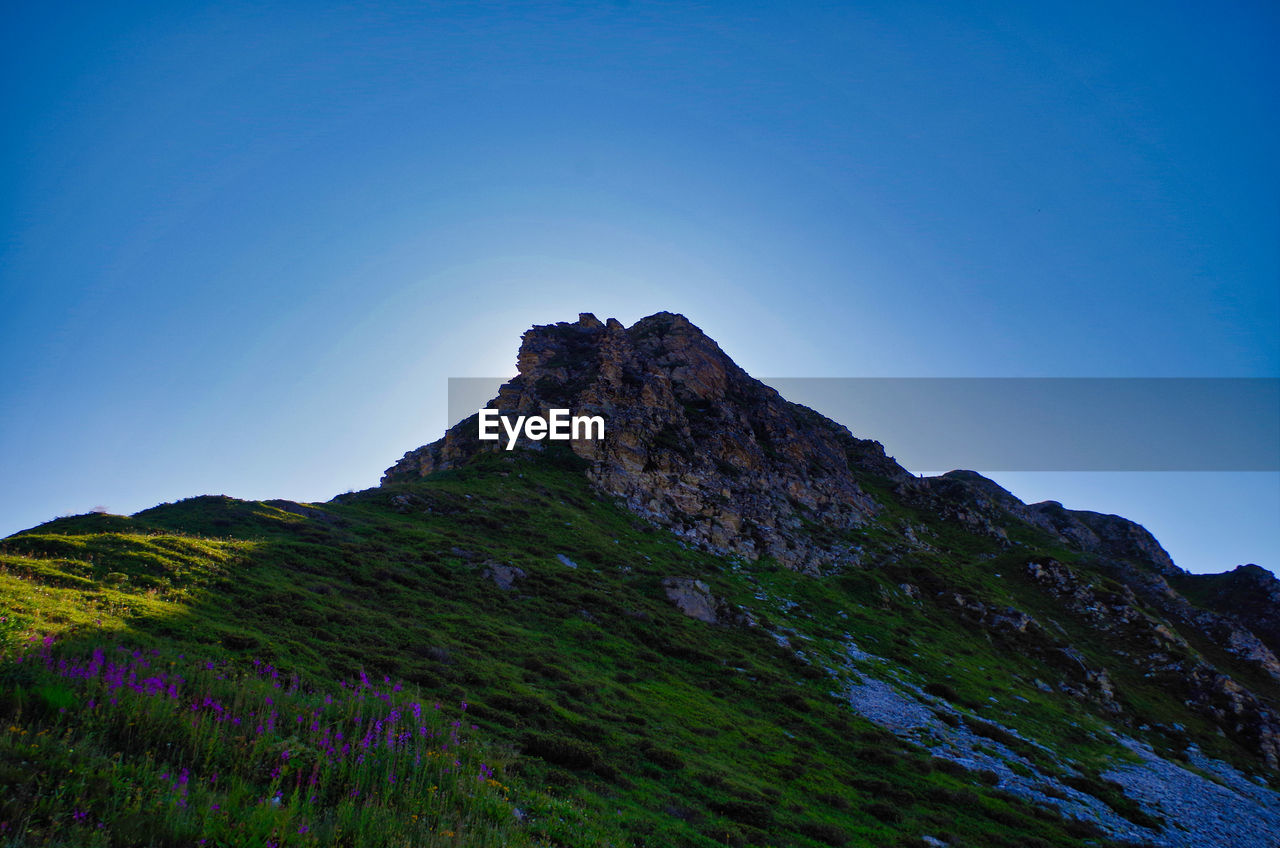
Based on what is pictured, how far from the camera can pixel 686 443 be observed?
89688mm

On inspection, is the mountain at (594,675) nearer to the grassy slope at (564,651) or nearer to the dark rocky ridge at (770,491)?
the grassy slope at (564,651)

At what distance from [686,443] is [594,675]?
62170 millimetres

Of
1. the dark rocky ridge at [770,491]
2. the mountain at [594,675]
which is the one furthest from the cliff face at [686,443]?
the mountain at [594,675]

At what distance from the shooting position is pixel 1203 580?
408 feet

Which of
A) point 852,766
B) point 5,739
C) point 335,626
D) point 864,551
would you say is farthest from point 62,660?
point 864,551

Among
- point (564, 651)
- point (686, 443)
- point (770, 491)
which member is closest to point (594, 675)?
point (564, 651)

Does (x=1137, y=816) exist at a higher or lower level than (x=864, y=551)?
lower

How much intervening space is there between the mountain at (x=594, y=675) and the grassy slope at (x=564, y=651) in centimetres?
22

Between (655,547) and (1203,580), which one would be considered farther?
(1203,580)

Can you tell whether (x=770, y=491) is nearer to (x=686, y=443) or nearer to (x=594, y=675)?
(x=686, y=443)

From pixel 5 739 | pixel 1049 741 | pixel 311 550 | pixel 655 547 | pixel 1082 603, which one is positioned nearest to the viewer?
pixel 5 739

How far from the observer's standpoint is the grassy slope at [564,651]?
17.0 metres

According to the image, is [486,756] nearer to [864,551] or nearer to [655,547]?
[655,547]

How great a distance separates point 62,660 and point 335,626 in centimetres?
1423
